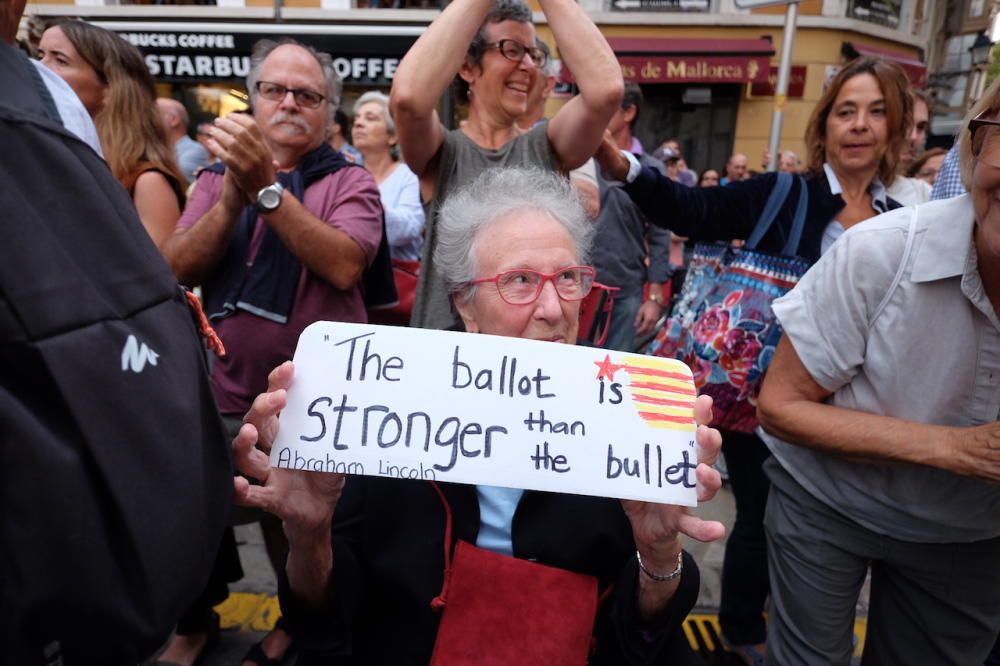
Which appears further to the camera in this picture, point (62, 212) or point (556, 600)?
point (556, 600)

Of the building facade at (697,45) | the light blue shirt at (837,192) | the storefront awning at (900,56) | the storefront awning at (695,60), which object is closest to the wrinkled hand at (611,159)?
the light blue shirt at (837,192)

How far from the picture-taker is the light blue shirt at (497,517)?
1360mm

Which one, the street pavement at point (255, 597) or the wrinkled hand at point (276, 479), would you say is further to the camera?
the street pavement at point (255, 597)

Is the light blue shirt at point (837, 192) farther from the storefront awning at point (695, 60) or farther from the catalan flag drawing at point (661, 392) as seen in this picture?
the storefront awning at point (695, 60)

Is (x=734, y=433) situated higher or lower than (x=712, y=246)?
lower

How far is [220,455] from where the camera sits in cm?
92

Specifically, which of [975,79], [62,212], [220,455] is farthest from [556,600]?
[975,79]

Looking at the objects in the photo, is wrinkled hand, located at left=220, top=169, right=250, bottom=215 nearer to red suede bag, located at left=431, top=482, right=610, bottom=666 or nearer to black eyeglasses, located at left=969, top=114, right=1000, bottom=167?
red suede bag, located at left=431, top=482, right=610, bottom=666

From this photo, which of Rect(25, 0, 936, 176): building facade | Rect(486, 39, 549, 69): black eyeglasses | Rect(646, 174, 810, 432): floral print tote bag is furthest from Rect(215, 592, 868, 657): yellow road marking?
Rect(25, 0, 936, 176): building facade

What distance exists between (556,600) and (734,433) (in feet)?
4.48

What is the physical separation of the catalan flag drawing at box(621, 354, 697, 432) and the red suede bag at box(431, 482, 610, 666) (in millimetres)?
429

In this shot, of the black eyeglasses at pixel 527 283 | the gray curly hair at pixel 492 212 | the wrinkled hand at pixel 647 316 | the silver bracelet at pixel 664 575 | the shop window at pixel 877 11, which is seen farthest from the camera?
the shop window at pixel 877 11

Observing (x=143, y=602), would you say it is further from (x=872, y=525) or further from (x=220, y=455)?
(x=872, y=525)

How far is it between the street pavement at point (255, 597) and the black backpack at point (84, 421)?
200 centimetres
